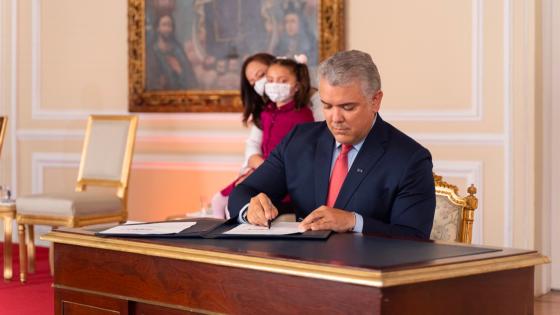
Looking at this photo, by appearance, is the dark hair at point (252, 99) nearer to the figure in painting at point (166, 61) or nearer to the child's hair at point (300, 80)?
the child's hair at point (300, 80)

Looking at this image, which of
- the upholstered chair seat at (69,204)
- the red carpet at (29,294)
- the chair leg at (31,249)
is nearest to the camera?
the red carpet at (29,294)

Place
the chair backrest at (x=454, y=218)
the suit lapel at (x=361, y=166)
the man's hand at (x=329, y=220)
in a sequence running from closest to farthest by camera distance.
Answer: the man's hand at (x=329, y=220) < the suit lapel at (x=361, y=166) < the chair backrest at (x=454, y=218)

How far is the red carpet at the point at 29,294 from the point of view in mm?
6109

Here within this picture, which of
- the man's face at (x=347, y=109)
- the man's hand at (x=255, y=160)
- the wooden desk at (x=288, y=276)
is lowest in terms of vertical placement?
the wooden desk at (x=288, y=276)

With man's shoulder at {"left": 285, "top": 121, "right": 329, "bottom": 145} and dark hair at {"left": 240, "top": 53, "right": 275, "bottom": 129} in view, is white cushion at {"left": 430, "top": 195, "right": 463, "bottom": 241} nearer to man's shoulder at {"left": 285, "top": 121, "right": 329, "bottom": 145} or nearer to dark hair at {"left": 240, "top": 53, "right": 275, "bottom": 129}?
man's shoulder at {"left": 285, "top": 121, "right": 329, "bottom": 145}

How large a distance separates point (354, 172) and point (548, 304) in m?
3.27

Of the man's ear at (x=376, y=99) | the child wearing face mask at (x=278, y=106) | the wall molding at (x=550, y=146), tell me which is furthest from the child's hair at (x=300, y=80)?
the man's ear at (x=376, y=99)

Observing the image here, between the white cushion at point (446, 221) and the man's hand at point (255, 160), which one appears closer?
the white cushion at point (446, 221)

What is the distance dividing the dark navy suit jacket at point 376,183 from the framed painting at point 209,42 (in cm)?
359

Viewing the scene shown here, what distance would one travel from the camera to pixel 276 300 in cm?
258

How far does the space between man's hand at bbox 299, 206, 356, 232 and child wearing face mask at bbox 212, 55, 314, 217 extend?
268cm

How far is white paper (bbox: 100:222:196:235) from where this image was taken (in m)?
3.17

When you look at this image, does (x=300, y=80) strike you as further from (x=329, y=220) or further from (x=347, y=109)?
(x=329, y=220)

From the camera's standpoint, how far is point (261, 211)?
3.38 m
